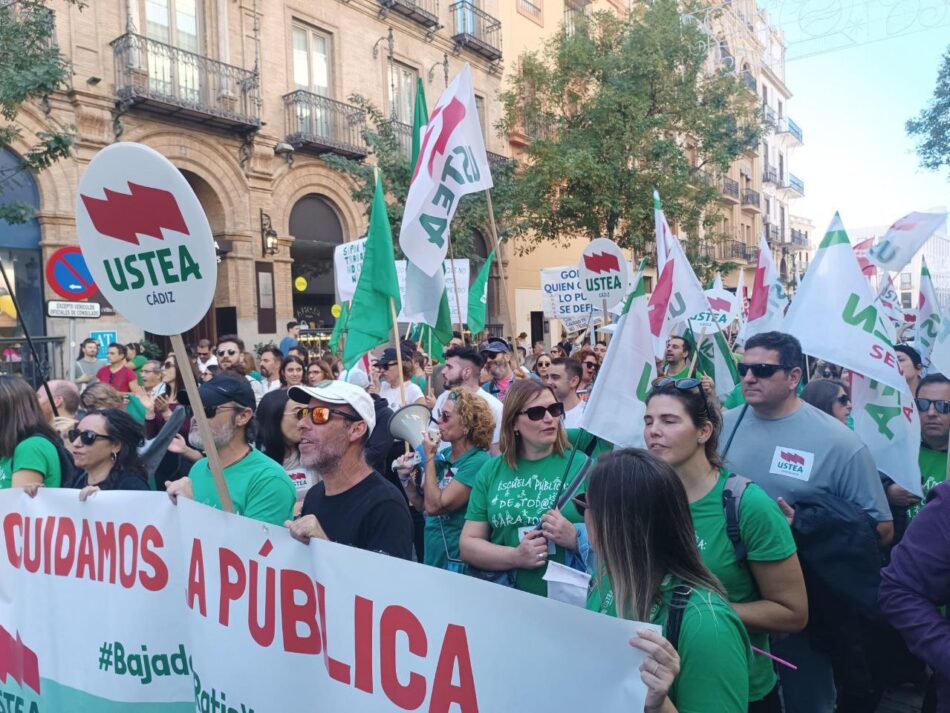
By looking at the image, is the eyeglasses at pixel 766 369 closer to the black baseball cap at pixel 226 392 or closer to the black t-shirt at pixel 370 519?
the black t-shirt at pixel 370 519

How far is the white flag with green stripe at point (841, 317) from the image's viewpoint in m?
3.63

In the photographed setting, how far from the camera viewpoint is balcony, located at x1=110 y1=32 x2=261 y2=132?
1307 centimetres

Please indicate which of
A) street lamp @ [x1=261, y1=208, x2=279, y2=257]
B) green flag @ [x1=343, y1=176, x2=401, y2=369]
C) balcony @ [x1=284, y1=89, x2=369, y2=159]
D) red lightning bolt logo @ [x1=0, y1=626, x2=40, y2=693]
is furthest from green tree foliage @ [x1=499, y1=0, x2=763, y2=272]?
red lightning bolt logo @ [x1=0, y1=626, x2=40, y2=693]

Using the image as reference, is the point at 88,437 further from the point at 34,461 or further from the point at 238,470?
the point at 238,470

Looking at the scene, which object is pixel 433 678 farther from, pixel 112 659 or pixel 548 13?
pixel 548 13

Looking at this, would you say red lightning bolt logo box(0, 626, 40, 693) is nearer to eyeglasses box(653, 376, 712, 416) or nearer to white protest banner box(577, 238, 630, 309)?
eyeglasses box(653, 376, 712, 416)

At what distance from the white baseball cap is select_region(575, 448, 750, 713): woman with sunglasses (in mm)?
1231

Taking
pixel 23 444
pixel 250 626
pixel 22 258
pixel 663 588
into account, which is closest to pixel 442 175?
pixel 23 444

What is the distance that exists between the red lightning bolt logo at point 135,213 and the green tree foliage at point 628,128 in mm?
15050

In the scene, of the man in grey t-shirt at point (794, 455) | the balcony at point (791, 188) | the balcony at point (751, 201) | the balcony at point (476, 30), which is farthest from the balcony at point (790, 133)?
the man in grey t-shirt at point (794, 455)

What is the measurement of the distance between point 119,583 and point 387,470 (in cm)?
242

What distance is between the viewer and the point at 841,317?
3752 millimetres

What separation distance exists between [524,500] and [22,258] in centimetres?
1241

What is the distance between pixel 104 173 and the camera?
268cm
